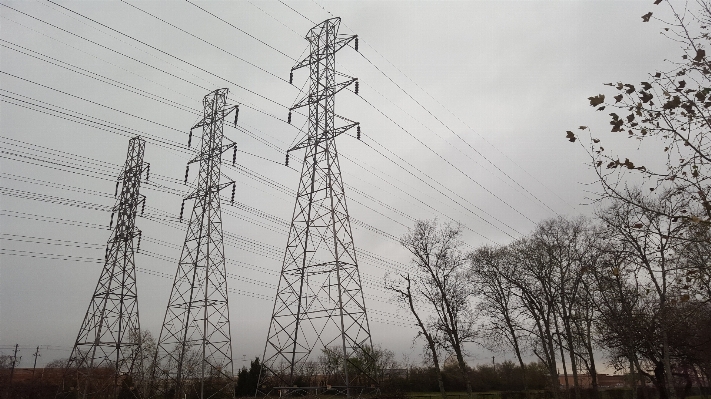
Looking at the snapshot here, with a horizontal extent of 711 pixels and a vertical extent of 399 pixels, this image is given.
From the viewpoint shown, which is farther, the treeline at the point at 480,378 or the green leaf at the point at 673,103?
the treeline at the point at 480,378

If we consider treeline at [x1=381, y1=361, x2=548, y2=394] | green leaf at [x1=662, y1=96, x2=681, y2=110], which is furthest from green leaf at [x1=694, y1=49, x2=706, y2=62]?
treeline at [x1=381, y1=361, x2=548, y2=394]

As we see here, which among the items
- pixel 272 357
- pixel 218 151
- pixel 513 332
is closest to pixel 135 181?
pixel 218 151

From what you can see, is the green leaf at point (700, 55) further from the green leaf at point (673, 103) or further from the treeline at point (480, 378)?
the treeline at point (480, 378)

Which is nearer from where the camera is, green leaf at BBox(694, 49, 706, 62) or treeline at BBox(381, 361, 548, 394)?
green leaf at BBox(694, 49, 706, 62)

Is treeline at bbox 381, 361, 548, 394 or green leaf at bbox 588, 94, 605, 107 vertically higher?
green leaf at bbox 588, 94, 605, 107

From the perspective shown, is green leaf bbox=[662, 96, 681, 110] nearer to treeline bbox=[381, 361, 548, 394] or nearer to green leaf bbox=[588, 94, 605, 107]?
green leaf bbox=[588, 94, 605, 107]

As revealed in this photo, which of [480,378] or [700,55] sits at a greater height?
[700,55]

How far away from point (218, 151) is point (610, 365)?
32783mm

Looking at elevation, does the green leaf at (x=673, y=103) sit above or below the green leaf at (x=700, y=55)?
below

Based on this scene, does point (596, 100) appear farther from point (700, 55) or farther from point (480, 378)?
point (480, 378)

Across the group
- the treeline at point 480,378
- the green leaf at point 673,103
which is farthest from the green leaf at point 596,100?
the treeline at point 480,378

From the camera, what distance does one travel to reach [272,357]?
64.2ft

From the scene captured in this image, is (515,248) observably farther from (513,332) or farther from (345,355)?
(345,355)

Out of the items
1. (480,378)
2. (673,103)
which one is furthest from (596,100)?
(480,378)
